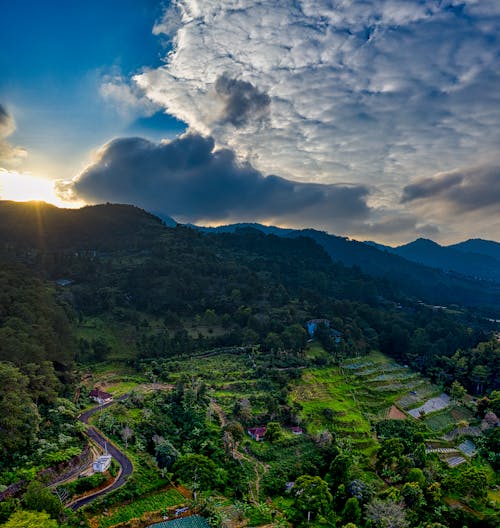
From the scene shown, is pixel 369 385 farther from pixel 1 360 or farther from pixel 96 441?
pixel 1 360

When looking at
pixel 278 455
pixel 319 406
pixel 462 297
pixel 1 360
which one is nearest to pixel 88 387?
pixel 1 360

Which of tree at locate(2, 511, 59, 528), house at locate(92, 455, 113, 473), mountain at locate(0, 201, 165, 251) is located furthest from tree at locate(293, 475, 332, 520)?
mountain at locate(0, 201, 165, 251)

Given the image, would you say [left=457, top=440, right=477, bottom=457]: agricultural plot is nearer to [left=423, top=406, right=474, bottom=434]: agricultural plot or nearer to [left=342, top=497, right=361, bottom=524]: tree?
[left=423, top=406, right=474, bottom=434]: agricultural plot

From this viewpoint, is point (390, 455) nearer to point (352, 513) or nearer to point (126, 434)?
point (352, 513)

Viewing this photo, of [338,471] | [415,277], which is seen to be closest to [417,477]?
[338,471]

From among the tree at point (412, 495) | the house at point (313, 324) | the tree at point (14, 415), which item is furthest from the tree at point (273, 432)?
the house at point (313, 324)

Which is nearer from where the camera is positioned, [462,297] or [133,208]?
[133,208]

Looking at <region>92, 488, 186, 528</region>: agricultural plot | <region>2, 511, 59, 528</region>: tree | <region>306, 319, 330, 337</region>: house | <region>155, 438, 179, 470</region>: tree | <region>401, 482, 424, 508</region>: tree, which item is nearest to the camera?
<region>2, 511, 59, 528</region>: tree
